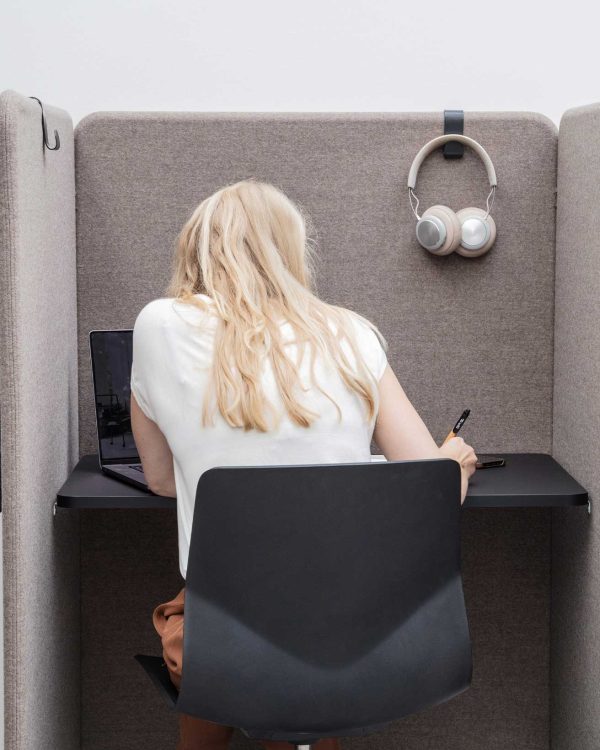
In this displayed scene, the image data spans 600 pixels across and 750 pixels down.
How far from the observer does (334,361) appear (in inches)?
42.0

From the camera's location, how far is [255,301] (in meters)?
1.12

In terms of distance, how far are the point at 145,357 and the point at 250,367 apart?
0.51 ft

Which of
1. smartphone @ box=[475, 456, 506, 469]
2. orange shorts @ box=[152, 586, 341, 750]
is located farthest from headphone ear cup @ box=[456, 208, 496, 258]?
orange shorts @ box=[152, 586, 341, 750]

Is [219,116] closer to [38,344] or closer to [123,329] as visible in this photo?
[123,329]

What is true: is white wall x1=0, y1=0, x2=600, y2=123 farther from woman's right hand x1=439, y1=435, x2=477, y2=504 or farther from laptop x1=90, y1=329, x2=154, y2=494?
woman's right hand x1=439, y1=435, x2=477, y2=504

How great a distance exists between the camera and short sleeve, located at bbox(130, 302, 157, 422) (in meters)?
1.10

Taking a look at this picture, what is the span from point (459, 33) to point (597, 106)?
0.77 m

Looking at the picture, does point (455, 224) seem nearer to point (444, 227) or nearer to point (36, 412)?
point (444, 227)

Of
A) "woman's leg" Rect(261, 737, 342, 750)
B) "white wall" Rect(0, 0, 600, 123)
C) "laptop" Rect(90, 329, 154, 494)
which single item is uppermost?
Answer: "white wall" Rect(0, 0, 600, 123)

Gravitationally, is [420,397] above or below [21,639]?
above

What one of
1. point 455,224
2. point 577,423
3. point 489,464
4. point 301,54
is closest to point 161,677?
point 489,464

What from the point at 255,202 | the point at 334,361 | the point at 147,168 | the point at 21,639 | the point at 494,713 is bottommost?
the point at 494,713

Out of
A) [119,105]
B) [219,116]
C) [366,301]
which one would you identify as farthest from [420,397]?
[119,105]

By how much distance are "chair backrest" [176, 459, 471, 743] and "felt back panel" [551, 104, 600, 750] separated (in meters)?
0.44
